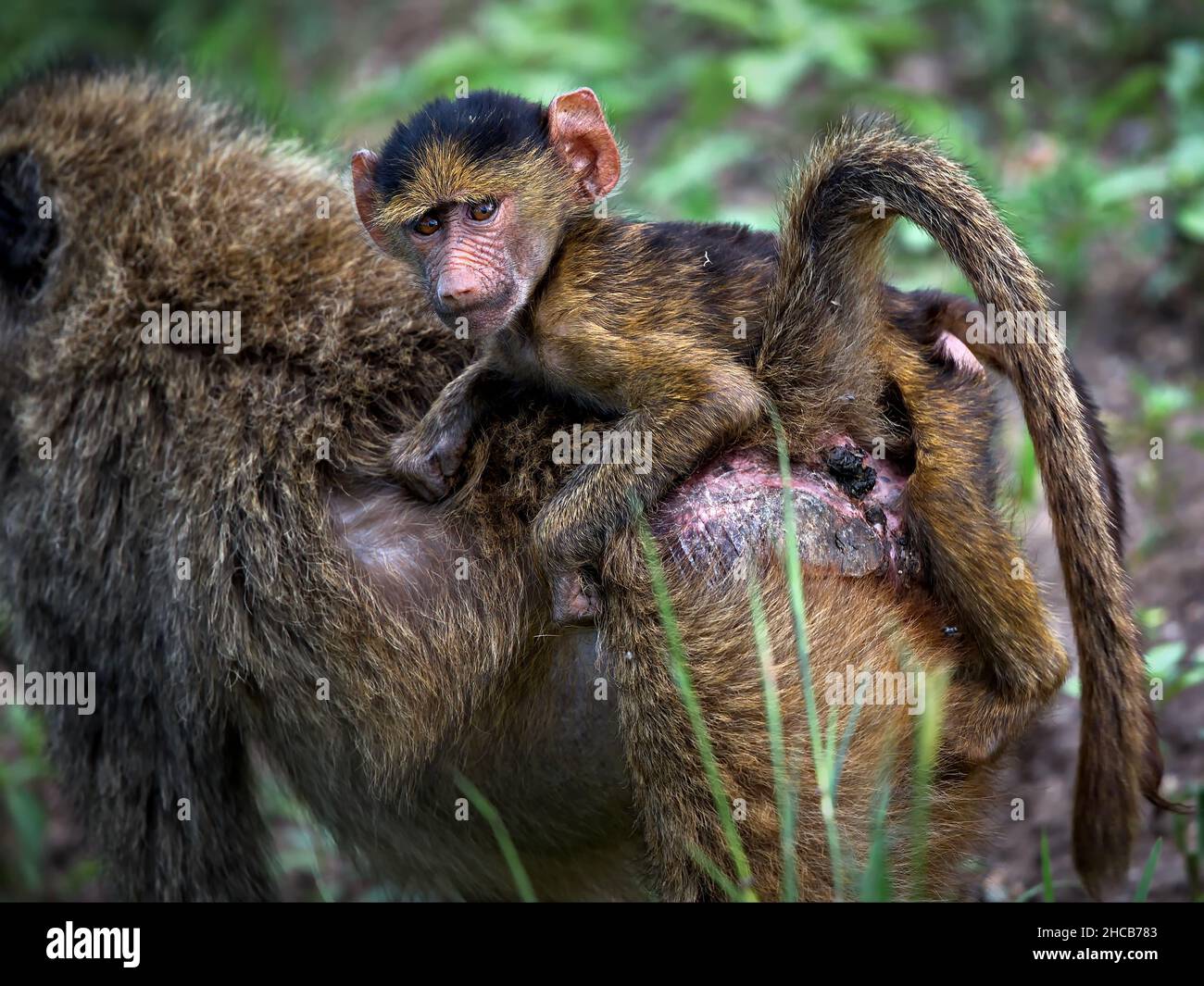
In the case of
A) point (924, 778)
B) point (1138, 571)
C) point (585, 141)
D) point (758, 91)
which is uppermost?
point (758, 91)

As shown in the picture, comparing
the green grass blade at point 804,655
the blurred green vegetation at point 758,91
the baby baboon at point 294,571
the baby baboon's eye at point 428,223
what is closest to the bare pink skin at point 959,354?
the baby baboon at point 294,571

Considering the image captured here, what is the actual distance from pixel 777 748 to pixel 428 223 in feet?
5.63

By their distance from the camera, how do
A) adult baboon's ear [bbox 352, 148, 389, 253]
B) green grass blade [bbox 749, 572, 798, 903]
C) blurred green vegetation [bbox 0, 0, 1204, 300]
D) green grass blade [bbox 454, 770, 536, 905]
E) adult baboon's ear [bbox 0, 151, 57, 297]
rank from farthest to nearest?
blurred green vegetation [bbox 0, 0, 1204, 300] → adult baboon's ear [bbox 0, 151, 57, 297] → adult baboon's ear [bbox 352, 148, 389, 253] → green grass blade [bbox 454, 770, 536, 905] → green grass blade [bbox 749, 572, 798, 903]

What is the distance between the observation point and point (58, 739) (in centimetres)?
447

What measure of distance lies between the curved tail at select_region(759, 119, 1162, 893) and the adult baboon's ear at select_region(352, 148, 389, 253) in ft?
3.82

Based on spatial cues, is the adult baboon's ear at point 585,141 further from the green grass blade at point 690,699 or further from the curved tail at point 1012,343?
the green grass blade at point 690,699

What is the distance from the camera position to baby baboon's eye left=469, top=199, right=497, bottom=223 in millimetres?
3725

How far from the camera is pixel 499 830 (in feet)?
11.9

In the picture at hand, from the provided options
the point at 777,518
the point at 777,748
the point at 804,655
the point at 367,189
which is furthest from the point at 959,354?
the point at 367,189

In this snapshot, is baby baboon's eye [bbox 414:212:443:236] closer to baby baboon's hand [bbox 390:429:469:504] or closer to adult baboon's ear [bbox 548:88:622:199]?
adult baboon's ear [bbox 548:88:622:199]

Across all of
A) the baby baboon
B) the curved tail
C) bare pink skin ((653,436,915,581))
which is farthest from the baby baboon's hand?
the curved tail

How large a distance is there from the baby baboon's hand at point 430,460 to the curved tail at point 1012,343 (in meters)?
0.95

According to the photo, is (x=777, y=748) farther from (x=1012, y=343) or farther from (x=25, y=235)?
(x=25, y=235)
